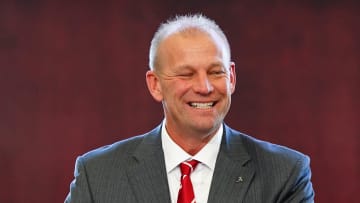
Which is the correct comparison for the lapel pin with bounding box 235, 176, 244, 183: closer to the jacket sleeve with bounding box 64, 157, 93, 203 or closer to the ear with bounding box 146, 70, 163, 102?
the ear with bounding box 146, 70, 163, 102

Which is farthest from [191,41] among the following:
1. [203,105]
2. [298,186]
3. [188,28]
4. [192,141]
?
[298,186]

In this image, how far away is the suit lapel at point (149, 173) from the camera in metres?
2.34

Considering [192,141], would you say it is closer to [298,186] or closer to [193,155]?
[193,155]

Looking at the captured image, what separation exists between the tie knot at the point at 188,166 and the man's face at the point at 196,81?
0.11m

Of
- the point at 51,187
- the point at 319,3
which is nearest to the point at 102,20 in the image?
the point at 51,187

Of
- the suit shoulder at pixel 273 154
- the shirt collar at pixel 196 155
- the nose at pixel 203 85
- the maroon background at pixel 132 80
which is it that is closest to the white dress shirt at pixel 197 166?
the shirt collar at pixel 196 155

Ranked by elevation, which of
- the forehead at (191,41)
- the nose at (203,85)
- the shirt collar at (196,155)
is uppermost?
the forehead at (191,41)

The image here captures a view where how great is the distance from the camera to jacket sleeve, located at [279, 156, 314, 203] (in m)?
2.29

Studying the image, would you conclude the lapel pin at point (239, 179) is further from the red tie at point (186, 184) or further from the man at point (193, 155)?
the red tie at point (186, 184)

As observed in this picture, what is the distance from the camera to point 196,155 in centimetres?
241

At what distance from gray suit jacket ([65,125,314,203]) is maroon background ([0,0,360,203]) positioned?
4.80ft

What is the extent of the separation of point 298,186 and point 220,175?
0.87 ft

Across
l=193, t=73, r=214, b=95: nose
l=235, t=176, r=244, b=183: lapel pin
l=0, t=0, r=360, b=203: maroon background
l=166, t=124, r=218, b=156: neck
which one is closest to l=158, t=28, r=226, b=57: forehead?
l=193, t=73, r=214, b=95: nose

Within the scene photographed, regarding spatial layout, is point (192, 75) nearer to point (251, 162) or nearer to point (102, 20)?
point (251, 162)
